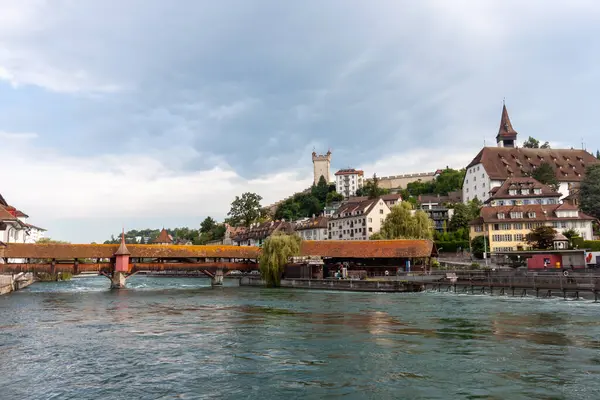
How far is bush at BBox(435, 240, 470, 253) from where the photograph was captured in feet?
232

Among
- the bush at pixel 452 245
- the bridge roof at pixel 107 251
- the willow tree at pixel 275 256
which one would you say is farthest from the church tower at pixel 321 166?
the willow tree at pixel 275 256

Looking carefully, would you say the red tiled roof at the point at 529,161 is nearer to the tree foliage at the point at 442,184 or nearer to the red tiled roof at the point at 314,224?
the tree foliage at the point at 442,184

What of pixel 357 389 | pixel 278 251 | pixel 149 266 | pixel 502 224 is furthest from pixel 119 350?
pixel 502 224

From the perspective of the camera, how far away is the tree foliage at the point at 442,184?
114500 mm

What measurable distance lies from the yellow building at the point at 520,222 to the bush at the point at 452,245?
2869mm

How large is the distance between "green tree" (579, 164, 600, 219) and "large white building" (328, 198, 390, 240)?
97.7ft

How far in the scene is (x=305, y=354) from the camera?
15.3 metres

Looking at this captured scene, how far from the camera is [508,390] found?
1101 centimetres

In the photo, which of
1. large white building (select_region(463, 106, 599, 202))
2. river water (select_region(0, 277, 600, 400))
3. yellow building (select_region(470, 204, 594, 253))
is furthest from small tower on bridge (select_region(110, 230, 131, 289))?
large white building (select_region(463, 106, 599, 202))

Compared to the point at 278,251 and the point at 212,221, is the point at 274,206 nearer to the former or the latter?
the point at 212,221

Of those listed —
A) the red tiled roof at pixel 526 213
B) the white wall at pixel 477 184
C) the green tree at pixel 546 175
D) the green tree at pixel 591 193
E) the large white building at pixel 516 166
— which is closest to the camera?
the red tiled roof at pixel 526 213

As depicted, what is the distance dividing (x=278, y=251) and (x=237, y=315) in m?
25.5

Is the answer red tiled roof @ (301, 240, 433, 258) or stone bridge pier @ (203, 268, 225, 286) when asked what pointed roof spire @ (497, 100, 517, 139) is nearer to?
red tiled roof @ (301, 240, 433, 258)

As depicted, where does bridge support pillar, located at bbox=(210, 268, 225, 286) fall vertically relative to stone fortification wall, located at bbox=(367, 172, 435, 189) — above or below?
below
